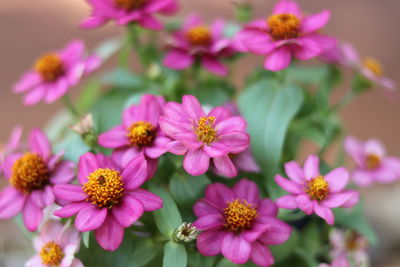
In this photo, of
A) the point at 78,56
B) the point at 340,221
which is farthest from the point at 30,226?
the point at 340,221

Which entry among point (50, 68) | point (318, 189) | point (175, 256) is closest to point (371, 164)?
point (318, 189)

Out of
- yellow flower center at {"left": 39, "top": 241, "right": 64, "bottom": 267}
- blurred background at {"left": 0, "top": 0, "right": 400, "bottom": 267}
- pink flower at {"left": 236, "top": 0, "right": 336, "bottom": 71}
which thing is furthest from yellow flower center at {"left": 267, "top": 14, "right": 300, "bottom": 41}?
blurred background at {"left": 0, "top": 0, "right": 400, "bottom": 267}

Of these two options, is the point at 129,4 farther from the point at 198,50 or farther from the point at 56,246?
the point at 56,246

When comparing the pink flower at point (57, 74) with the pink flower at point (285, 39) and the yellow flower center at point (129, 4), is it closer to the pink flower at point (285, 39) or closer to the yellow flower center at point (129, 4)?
the yellow flower center at point (129, 4)

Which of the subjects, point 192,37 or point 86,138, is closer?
point 86,138

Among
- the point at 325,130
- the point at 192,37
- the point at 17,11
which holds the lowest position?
the point at 17,11

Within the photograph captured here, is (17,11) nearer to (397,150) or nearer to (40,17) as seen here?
(40,17)
